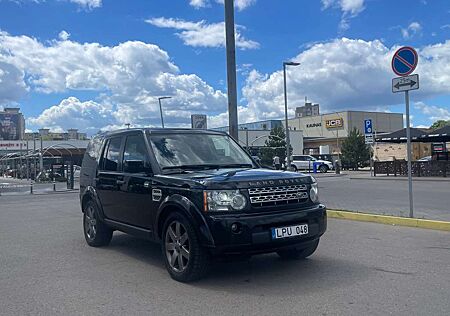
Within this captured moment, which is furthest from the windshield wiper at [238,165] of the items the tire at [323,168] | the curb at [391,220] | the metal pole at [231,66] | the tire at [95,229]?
the tire at [323,168]

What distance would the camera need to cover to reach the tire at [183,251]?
5.36 m

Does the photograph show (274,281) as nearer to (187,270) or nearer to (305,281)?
(305,281)

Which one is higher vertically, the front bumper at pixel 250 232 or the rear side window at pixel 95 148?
the rear side window at pixel 95 148

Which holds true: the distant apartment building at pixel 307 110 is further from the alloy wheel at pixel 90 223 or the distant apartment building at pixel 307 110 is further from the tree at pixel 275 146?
the alloy wheel at pixel 90 223

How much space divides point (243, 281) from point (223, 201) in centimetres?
103

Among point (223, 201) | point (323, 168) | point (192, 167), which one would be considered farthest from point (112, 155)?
point (323, 168)

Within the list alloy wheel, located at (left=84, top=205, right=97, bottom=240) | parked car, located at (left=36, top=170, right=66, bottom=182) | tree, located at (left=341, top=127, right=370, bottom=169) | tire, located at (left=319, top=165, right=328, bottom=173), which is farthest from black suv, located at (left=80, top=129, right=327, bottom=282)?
tree, located at (left=341, top=127, right=370, bottom=169)

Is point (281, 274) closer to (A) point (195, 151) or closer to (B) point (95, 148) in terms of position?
(A) point (195, 151)

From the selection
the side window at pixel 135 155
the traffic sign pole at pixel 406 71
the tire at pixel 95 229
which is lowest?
the tire at pixel 95 229

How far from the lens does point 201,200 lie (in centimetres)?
529

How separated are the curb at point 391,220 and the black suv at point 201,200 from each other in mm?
3840

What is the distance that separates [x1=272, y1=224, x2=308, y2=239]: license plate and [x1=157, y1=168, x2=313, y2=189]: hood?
523 mm

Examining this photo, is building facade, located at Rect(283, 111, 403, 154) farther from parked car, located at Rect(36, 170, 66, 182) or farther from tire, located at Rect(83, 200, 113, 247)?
tire, located at Rect(83, 200, 113, 247)

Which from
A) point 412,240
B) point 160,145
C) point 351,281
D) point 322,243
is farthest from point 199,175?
point 412,240
